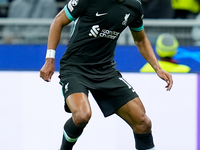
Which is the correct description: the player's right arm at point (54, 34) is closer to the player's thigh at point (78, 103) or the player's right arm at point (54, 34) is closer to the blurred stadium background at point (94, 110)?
the player's thigh at point (78, 103)

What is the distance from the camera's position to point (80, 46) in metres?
4.14

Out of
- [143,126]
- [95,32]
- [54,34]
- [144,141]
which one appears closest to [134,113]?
[143,126]

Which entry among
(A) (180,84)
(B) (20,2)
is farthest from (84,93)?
(B) (20,2)

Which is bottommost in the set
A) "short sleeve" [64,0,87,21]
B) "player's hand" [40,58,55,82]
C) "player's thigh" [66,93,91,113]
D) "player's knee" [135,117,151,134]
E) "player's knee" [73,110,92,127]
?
"player's knee" [135,117,151,134]

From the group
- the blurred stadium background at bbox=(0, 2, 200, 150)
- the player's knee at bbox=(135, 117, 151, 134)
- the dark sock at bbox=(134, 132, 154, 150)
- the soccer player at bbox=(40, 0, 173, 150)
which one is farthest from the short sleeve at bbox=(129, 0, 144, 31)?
the dark sock at bbox=(134, 132, 154, 150)

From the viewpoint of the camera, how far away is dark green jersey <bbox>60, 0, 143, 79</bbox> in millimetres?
4039

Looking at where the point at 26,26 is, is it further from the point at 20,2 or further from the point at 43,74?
the point at 43,74

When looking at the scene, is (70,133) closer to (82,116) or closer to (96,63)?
(82,116)

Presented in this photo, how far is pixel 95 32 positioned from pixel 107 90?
1.75 ft

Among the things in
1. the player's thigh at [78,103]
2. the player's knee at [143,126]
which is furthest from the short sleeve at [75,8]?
the player's knee at [143,126]

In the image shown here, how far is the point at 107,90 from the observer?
13.8 feet

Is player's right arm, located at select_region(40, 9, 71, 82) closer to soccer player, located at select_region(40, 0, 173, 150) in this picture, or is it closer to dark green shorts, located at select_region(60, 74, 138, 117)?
soccer player, located at select_region(40, 0, 173, 150)

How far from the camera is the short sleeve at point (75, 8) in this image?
399 centimetres

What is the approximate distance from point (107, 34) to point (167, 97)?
4.13ft
